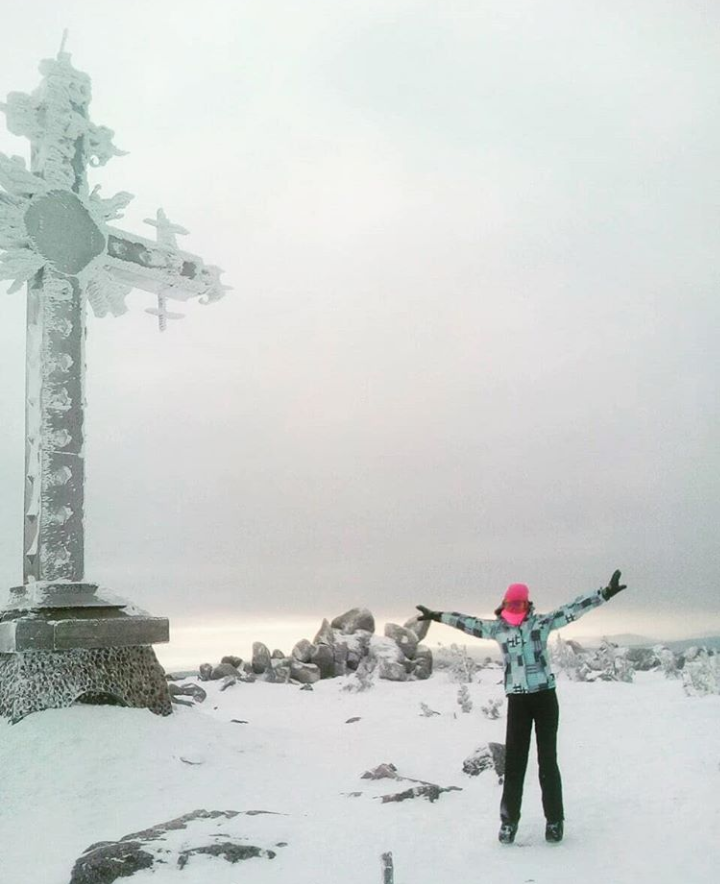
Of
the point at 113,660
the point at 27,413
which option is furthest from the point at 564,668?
the point at 27,413

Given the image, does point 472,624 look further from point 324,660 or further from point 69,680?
point 324,660

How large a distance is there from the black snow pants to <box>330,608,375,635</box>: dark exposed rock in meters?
14.5

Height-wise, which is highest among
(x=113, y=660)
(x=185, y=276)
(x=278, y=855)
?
(x=185, y=276)

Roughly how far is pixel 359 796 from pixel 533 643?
241 centimetres

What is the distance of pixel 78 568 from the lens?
941 centimetres

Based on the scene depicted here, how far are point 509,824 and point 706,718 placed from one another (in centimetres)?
484

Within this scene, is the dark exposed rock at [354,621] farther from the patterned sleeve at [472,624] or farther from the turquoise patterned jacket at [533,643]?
the turquoise patterned jacket at [533,643]

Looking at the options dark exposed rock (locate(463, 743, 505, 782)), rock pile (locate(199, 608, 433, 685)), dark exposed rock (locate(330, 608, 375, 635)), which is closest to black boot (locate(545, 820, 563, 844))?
dark exposed rock (locate(463, 743, 505, 782))

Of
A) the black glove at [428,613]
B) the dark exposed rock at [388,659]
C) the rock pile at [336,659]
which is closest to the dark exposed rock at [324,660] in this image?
the rock pile at [336,659]

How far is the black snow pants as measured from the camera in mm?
5902

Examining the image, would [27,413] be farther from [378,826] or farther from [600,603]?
[600,603]

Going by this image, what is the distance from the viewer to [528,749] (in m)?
6.04

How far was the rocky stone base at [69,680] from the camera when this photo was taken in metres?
8.43

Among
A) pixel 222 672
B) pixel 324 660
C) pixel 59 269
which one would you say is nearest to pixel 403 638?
pixel 324 660
